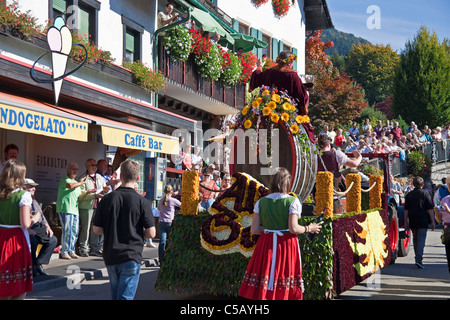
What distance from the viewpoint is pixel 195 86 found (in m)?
22.3

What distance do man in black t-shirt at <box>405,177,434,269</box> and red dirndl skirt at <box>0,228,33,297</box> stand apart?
8.27 m

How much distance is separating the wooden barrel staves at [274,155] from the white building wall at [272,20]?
1857 cm

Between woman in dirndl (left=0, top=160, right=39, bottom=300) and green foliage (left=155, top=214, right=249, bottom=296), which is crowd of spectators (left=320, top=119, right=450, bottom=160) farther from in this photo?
woman in dirndl (left=0, top=160, right=39, bottom=300)

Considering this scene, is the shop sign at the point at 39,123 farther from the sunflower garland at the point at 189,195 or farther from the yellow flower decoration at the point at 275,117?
the yellow flower decoration at the point at 275,117

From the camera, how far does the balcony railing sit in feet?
66.8

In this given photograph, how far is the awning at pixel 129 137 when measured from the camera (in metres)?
13.7

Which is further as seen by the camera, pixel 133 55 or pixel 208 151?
pixel 208 151

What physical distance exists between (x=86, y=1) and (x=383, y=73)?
6373 cm

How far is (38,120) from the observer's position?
37.1 feet

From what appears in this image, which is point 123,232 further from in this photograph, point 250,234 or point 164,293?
point 164,293

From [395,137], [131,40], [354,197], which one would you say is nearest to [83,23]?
[131,40]

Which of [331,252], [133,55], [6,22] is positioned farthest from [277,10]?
[331,252]

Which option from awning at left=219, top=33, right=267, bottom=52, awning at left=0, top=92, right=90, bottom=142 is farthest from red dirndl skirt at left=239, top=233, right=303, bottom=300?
awning at left=219, top=33, right=267, bottom=52

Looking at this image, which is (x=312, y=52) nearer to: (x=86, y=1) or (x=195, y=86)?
(x=195, y=86)
